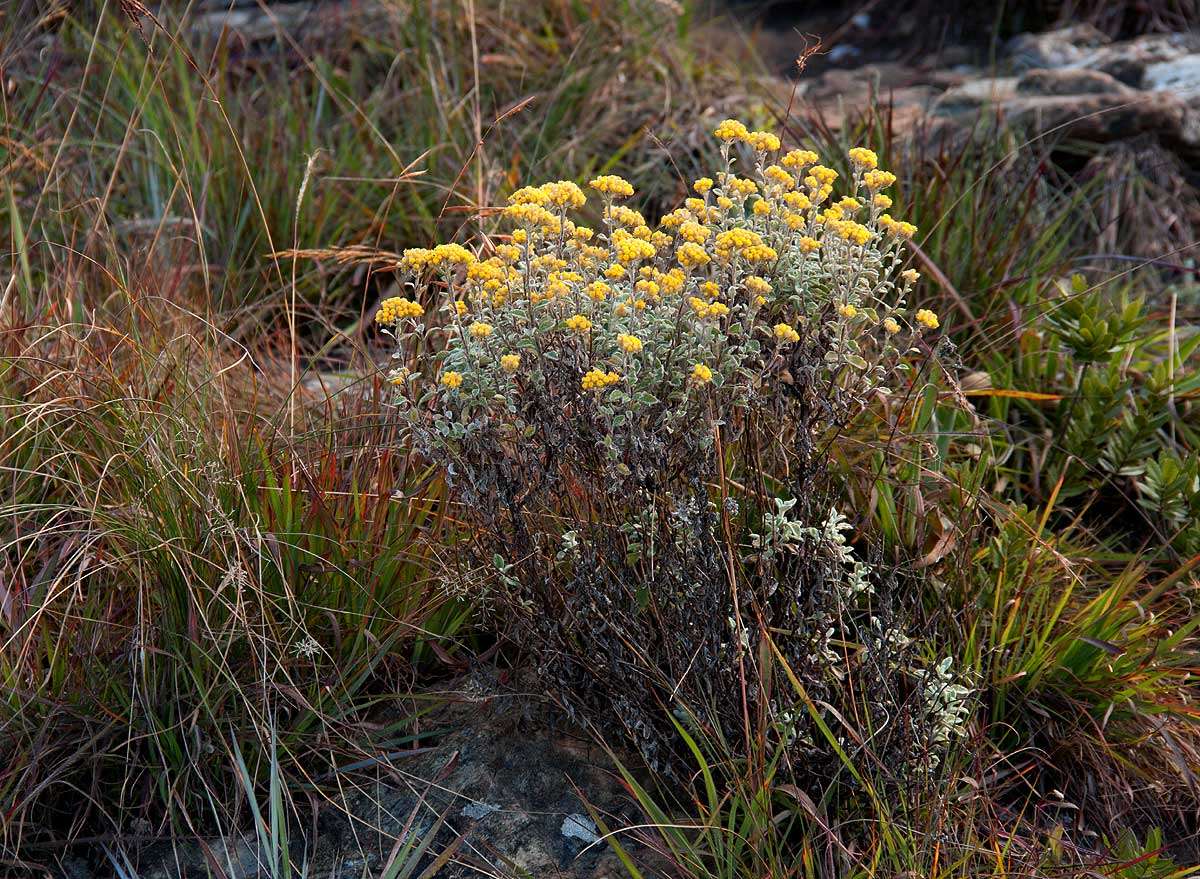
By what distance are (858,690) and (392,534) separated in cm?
100

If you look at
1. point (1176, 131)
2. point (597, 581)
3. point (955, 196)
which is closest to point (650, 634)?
point (597, 581)

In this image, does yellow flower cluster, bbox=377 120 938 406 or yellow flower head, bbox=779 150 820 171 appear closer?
yellow flower cluster, bbox=377 120 938 406

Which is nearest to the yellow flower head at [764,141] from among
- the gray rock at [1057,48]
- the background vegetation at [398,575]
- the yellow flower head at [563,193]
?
the yellow flower head at [563,193]

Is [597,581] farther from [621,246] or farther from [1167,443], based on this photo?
[1167,443]

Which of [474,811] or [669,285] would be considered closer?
[669,285]

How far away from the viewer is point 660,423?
2053mm

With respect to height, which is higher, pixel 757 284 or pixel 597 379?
pixel 757 284

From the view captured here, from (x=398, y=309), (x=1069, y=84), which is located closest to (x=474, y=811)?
(x=398, y=309)

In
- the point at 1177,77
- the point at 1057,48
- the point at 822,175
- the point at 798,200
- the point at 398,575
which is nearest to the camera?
the point at 798,200

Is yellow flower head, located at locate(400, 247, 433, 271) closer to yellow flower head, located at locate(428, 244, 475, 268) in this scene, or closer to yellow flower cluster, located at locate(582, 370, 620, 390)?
yellow flower head, located at locate(428, 244, 475, 268)

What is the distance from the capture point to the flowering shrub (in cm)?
203

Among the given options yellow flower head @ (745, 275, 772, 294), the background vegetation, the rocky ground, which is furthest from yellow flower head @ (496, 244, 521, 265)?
the rocky ground

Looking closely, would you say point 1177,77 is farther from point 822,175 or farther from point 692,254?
point 692,254

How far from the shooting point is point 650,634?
2199mm
